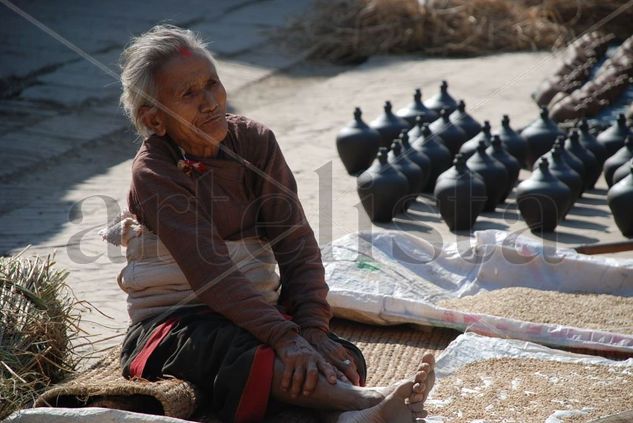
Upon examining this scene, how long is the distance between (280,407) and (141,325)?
0.52m

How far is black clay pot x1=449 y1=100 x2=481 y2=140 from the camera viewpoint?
21.2 feet

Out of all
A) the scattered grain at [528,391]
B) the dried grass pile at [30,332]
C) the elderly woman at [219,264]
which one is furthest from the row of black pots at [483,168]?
the dried grass pile at [30,332]

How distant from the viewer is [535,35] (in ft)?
32.9

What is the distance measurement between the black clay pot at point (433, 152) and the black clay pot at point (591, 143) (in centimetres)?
79

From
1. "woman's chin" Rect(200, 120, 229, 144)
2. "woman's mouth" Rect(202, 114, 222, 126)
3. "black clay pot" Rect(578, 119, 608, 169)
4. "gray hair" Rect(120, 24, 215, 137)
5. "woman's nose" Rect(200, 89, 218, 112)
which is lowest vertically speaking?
"black clay pot" Rect(578, 119, 608, 169)

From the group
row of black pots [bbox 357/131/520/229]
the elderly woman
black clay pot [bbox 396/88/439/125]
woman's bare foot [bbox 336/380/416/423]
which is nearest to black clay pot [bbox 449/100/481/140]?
black clay pot [bbox 396/88/439/125]

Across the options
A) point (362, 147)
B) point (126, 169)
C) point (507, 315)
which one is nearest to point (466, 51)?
point (362, 147)

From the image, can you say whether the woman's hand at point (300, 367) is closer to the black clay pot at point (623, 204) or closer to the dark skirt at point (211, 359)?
the dark skirt at point (211, 359)

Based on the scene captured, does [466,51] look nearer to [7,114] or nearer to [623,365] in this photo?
[7,114]

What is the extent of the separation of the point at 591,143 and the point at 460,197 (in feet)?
4.21

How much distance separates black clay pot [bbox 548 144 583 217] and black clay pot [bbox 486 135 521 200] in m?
0.24

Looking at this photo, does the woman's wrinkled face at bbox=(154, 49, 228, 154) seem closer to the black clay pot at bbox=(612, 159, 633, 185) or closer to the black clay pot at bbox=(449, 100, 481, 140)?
the black clay pot at bbox=(612, 159, 633, 185)

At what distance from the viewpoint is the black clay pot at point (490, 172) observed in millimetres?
5516

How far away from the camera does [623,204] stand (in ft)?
16.8
